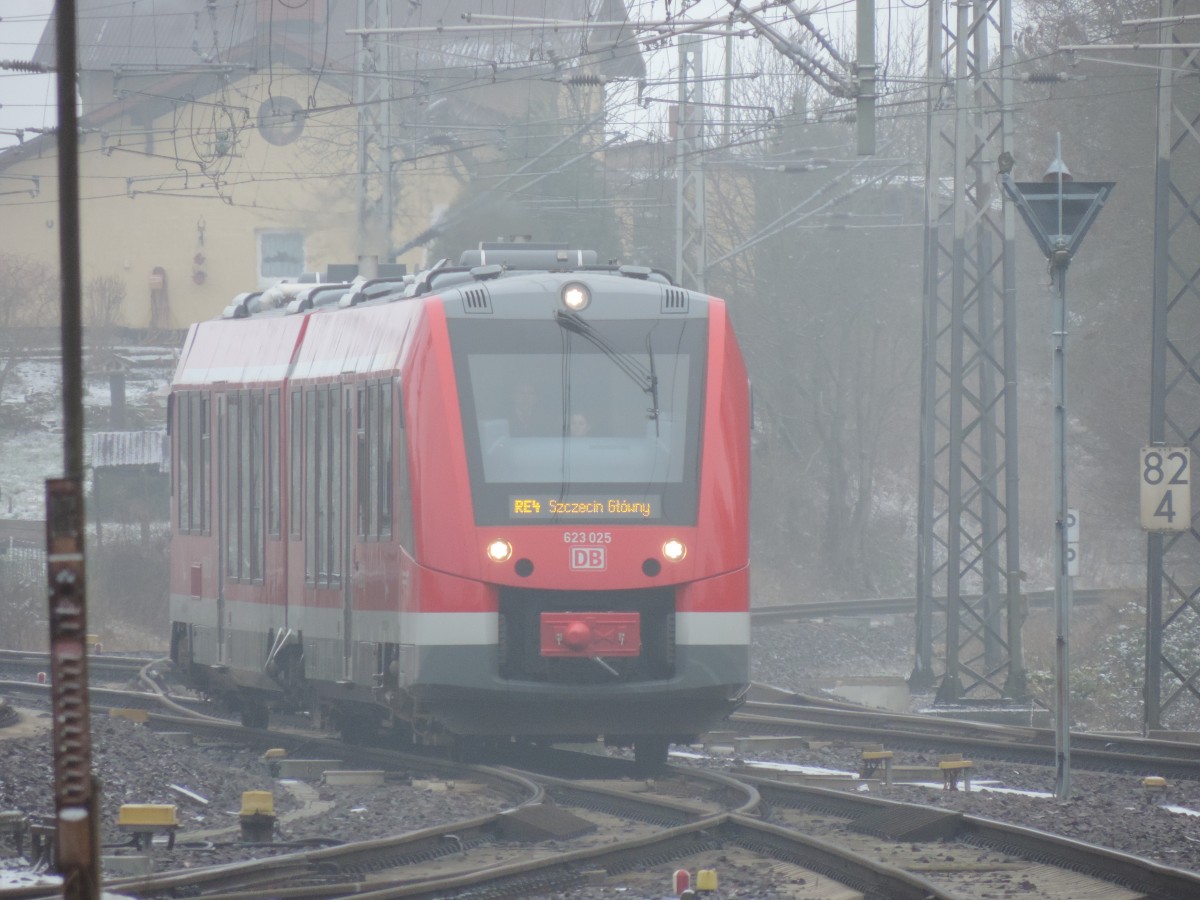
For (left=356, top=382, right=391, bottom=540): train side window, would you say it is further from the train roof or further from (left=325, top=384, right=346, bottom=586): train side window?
the train roof

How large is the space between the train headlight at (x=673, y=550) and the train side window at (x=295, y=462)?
330cm

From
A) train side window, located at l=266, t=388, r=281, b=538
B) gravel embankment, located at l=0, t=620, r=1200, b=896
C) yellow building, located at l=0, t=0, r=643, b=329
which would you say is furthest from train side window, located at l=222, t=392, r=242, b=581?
yellow building, located at l=0, t=0, r=643, b=329

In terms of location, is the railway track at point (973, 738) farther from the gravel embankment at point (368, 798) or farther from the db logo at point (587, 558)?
the db logo at point (587, 558)

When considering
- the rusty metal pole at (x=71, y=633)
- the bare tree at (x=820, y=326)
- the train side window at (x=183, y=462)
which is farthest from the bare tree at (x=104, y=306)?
the rusty metal pole at (x=71, y=633)

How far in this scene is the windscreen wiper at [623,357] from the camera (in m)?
12.7

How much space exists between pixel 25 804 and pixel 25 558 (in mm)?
24240

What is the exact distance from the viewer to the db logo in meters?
12.3

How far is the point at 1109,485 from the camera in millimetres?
35469

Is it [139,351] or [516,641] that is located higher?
[139,351]

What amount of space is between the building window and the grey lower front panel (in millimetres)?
41331

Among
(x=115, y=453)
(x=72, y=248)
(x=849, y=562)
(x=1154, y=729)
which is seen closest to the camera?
(x=72, y=248)

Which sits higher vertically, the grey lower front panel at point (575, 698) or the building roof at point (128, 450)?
the building roof at point (128, 450)

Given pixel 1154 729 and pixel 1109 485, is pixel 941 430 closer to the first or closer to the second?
pixel 1109 485

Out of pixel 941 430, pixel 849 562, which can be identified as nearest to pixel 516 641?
pixel 849 562
